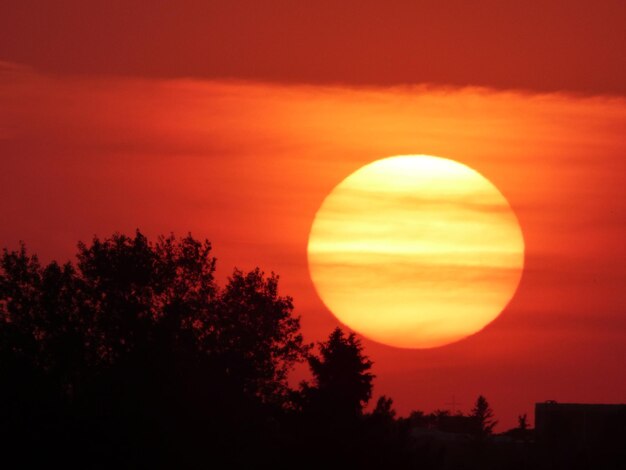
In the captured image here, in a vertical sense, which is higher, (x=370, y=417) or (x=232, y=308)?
(x=232, y=308)

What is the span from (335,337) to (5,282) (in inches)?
1451

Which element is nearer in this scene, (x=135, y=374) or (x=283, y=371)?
(x=135, y=374)

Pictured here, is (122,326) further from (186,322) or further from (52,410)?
(52,410)

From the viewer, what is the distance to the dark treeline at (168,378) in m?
56.5

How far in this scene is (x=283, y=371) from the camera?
311ft

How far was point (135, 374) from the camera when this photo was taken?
60.8 metres

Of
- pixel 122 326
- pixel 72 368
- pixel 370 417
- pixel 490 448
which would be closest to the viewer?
pixel 370 417

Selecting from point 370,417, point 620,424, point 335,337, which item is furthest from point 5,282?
point 620,424

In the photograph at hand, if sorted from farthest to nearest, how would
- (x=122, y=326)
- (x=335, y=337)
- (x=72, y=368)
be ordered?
(x=122, y=326)
(x=72, y=368)
(x=335, y=337)

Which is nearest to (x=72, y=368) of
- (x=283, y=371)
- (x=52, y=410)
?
A: (x=283, y=371)

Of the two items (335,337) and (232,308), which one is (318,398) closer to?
(335,337)

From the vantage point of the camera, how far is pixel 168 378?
61875 mm

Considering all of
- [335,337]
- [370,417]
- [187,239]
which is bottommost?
[370,417]

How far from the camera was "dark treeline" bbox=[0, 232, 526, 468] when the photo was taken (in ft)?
185
